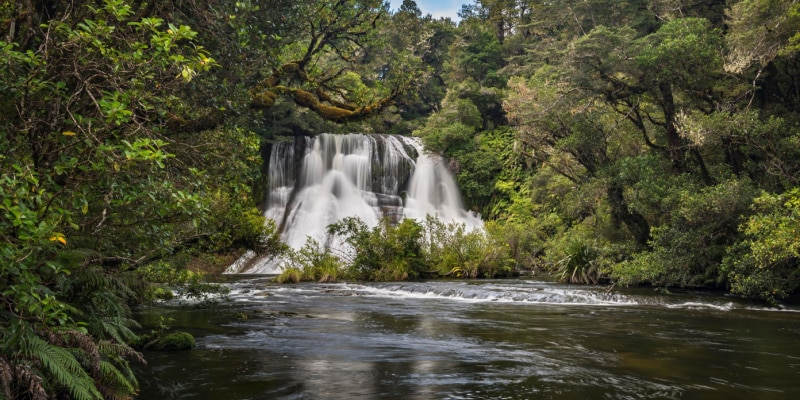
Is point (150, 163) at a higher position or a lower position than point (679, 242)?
higher

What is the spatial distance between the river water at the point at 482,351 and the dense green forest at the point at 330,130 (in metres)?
1.30

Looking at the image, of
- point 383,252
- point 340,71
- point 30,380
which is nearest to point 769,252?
point 340,71

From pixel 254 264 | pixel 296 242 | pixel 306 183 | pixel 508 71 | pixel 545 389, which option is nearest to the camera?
pixel 545 389

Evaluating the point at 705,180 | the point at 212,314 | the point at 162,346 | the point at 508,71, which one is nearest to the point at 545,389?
the point at 162,346

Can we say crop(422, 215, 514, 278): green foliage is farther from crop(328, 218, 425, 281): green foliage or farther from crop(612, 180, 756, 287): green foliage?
crop(612, 180, 756, 287): green foliage

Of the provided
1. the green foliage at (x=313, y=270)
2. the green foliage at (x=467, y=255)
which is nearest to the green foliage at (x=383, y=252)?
the green foliage at (x=313, y=270)

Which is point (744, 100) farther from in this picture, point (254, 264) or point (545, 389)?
point (254, 264)

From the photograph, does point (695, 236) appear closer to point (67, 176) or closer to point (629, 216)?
point (629, 216)

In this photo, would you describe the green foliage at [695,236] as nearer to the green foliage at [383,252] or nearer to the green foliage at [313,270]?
the green foliage at [383,252]

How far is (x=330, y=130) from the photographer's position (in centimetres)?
3922

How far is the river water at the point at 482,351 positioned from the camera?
6.63 meters

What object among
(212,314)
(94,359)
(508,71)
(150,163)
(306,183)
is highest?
(508,71)

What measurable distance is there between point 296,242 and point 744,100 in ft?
73.7

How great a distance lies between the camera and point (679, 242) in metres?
16.3
